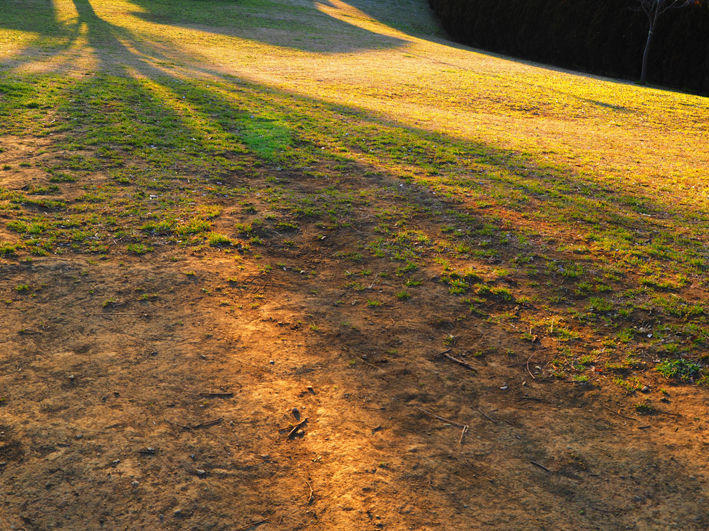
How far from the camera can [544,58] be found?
2138cm

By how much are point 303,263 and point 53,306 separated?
197 cm

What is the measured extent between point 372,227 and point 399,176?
160 centimetres

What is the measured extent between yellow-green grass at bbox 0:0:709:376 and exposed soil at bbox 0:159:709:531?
1.59 feet

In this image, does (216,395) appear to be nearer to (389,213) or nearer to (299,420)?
(299,420)

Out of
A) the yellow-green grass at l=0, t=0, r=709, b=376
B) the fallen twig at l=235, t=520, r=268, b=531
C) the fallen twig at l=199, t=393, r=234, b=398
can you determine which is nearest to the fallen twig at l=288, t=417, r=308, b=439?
the fallen twig at l=199, t=393, r=234, b=398

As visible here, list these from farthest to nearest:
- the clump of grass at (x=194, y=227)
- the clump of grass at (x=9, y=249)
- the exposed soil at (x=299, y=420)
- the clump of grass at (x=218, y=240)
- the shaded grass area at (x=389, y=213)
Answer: the clump of grass at (x=194, y=227) < the clump of grass at (x=218, y=240) < the clump of grass at (x=9, y=249) < the shaded grass area at (x=389, y=213) < the exposed soil at (x=299, y=420)

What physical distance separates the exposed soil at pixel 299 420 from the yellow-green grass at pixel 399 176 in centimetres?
49

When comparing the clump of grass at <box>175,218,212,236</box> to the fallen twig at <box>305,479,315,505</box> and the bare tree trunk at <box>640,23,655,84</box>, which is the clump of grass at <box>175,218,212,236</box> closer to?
the fallen twig at <box>305,479,315,505</box>

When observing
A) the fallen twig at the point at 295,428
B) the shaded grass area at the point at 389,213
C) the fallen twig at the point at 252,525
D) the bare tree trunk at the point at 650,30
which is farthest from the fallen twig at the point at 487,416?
the bare tree trunk at the point at 650,30

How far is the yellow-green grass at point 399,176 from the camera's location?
4.73 meters

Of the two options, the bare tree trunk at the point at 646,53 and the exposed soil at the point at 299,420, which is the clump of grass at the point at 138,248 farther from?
the bare tree trunk at the point at 646,53

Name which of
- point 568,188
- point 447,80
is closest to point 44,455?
point 568,188

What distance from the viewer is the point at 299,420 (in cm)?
322

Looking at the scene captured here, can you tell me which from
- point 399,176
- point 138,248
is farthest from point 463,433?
point 399,176
